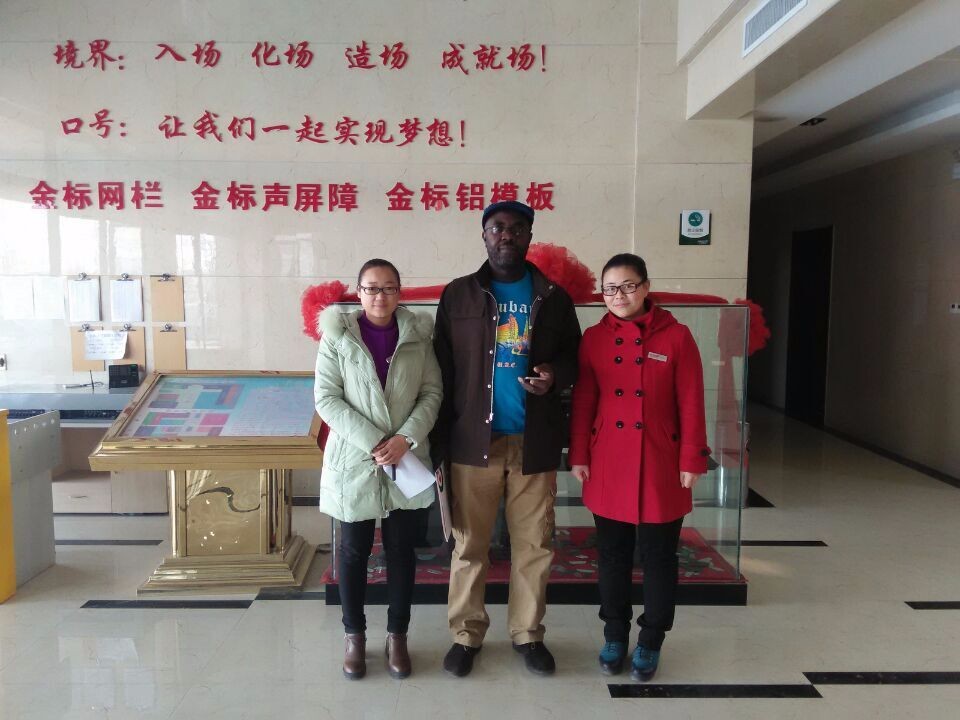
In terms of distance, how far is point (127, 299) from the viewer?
4523 mm

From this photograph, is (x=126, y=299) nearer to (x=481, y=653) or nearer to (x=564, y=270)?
(x=564, y=270)

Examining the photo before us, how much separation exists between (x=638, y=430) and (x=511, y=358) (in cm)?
46

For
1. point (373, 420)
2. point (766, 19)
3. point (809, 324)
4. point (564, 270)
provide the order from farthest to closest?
point (809, 324)
point (766, 19)
point (564, 270)
point (373, 420)

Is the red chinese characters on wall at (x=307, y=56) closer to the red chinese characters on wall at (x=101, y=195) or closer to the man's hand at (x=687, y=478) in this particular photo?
the red chinese characters on wall at (x=101, y=195)

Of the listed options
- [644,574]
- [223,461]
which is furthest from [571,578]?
[223,461]

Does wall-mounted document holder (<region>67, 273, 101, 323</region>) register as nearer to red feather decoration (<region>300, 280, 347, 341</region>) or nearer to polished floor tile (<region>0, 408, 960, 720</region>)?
polished floor tile (<region>0, 408, 960, 720</region>)

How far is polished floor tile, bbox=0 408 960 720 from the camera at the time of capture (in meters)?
2.25

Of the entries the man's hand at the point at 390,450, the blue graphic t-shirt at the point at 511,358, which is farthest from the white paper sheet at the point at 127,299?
the blue graphic t-shirt at the point at 511,358

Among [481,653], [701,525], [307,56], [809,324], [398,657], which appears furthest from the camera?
[809,324]

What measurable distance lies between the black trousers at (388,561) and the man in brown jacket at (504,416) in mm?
170

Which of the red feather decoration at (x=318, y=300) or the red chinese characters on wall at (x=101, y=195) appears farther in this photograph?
the red chinese characters on wall at (x=101, y=195)

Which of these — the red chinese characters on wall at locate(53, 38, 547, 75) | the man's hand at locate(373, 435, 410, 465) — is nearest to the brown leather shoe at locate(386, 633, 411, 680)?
the man's hand at locate(373, 435, 410, 465)

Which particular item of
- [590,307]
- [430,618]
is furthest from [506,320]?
[430,618]

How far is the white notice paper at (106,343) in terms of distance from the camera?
4547 mm
